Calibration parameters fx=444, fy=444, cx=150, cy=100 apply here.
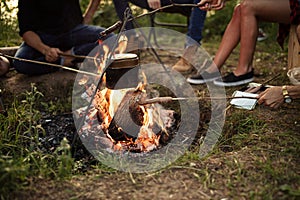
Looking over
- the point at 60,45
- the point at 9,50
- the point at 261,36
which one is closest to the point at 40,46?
the point at 60,45

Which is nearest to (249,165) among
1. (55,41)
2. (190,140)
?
(190,140)

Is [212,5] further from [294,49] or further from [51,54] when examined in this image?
[51,54]

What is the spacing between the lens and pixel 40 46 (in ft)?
13.9

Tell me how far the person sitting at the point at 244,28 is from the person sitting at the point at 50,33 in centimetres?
118

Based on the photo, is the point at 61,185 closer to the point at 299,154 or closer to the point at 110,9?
the point at 299,154

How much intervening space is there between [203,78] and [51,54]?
1465 mm

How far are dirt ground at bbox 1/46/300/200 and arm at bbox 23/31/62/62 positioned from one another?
175 centimetres

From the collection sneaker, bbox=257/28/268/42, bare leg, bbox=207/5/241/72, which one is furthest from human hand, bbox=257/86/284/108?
sneaker, bbox=257/28/268/42

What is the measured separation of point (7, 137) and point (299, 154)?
6.29ft

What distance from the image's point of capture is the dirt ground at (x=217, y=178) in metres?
2.36

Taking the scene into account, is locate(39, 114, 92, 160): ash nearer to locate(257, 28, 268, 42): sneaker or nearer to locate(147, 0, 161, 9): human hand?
locate(147, 0, 161, 9): human hand

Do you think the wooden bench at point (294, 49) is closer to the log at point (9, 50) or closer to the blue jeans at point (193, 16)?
the blue jeans at point (193, 16)

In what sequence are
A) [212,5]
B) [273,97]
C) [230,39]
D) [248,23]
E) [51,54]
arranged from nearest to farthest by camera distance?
[273,97], [212,5], [248,23], [51,54], [230,39]

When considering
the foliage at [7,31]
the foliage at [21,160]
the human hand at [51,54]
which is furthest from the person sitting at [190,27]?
the foliage at [21,160]
